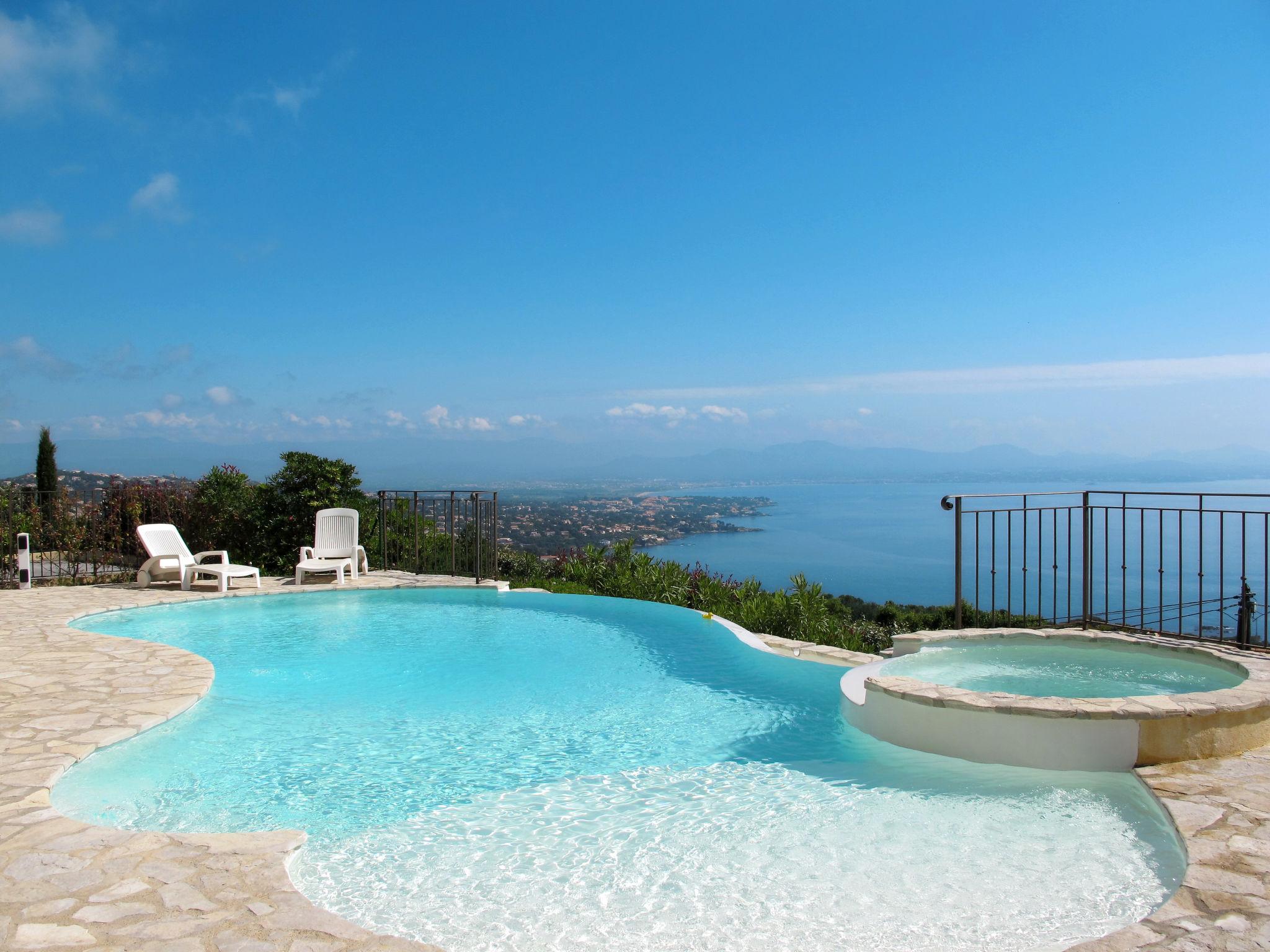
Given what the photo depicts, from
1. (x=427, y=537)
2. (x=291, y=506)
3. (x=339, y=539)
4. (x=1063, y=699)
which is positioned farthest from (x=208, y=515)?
(x=1063, y=699)

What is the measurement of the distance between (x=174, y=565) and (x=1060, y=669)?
1074cm

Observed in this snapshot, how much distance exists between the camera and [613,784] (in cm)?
399

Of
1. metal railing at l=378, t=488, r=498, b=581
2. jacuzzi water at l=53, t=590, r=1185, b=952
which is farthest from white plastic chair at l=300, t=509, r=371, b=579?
jacuzzi water at l=53, t=590, r=1185, b=952

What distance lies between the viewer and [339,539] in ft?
36.6

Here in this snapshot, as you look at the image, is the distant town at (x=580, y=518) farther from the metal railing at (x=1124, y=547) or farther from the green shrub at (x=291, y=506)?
the metal railing at (x=1124, y=547)

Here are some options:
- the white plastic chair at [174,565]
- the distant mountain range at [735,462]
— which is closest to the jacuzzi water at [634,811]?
the white plastic chair at [174,565]

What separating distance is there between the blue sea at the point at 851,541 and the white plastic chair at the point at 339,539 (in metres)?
4.42

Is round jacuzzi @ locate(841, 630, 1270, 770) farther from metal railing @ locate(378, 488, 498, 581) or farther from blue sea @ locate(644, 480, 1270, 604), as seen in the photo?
metal railing @ locate(378, 488, 498, 581)

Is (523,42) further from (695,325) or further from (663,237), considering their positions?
(695,325)

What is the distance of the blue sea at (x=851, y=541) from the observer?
1608 centimetres

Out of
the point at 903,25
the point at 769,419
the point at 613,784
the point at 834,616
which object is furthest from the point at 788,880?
the point at 769,419

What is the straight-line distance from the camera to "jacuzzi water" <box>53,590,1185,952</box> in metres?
2.60

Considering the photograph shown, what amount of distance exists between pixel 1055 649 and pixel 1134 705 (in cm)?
200

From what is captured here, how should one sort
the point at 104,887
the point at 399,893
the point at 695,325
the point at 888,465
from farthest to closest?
the point at 888,465 < the point at 695,325 < the point at 399,893 < the point at 104,887
